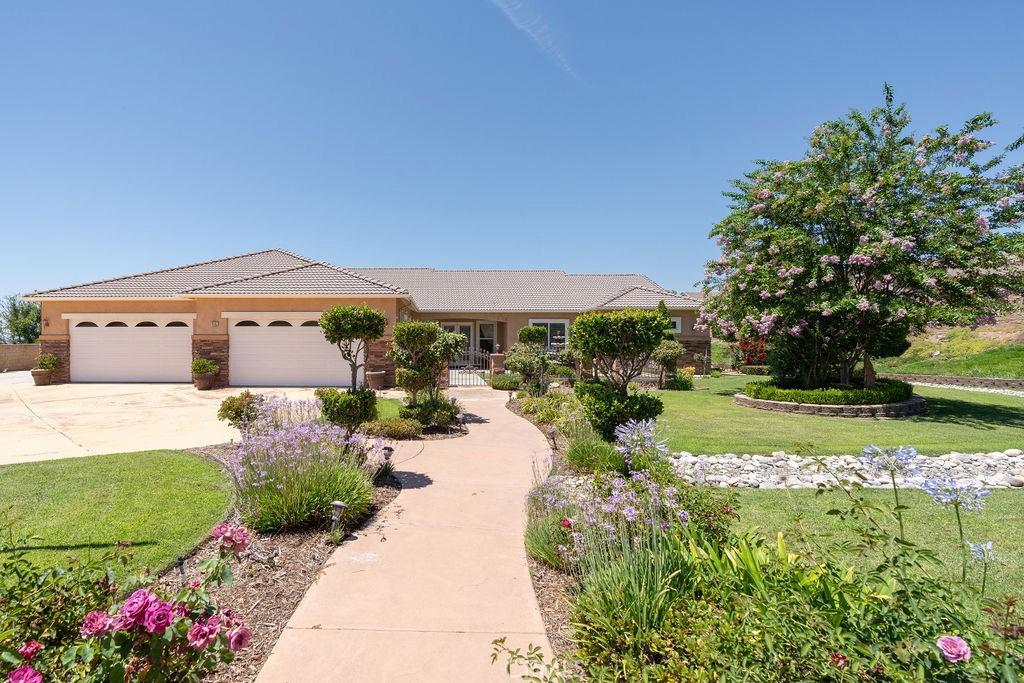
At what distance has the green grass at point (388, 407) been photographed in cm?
1140

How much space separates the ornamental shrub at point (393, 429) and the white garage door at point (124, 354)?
13664mm

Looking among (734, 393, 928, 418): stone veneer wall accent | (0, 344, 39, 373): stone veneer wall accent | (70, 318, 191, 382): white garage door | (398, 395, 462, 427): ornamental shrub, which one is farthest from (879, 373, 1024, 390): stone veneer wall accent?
(0, 344, 39, 373): stone veneer wall accent

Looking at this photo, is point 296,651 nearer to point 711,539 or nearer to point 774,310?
point 711,539

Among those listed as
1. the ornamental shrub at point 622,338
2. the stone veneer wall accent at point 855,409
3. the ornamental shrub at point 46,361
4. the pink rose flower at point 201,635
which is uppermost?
the ornamental shrub at point 622,338

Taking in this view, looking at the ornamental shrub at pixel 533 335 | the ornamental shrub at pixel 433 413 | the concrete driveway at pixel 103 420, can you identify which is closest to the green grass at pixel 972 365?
the ornamental shrub at pixel 533 335

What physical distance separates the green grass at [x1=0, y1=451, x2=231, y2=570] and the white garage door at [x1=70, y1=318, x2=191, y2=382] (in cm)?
1381

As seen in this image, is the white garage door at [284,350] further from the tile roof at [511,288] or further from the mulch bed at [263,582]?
the mulch bed at [263,582]

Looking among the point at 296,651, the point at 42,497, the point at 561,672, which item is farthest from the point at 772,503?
the point at 42,497

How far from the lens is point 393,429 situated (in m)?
9.41

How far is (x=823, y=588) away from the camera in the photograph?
2.59 metres

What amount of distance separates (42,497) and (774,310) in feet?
52.9

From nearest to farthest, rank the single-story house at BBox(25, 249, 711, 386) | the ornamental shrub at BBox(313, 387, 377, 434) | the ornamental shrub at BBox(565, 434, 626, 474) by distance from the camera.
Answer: the ornamental shrub at BBox(565, 434, 626, 474)
the ornamental shrub at BBox(313, 387, 377, 434)
the single-story house at BBox(25, 249, 711, 386)

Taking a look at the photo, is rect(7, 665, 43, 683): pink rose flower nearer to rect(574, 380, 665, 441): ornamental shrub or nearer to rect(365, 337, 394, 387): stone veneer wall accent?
rect(574, 380, 665, 441): ornamental shrub

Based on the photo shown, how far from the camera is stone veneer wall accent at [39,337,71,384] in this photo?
18.5 metres
